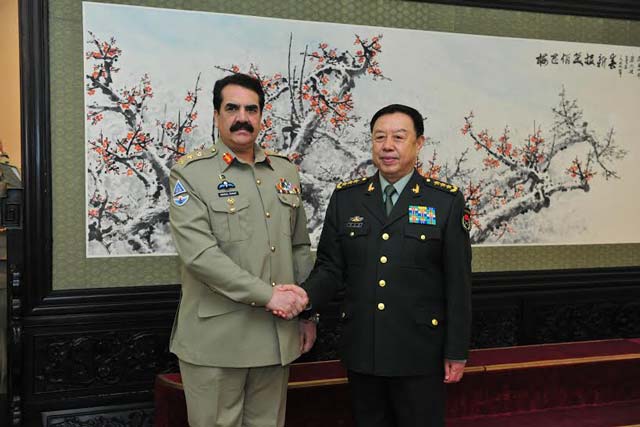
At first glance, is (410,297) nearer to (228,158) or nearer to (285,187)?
(285,187)

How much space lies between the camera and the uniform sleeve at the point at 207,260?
6.44ft

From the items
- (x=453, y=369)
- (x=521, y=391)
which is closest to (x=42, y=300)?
(x=453, y=369)

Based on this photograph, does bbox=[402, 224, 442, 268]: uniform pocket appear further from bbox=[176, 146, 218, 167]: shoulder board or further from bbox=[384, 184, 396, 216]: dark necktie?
bbox=[176, 146, 218, 167]: shoulder board

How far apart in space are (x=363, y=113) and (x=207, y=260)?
168 cm

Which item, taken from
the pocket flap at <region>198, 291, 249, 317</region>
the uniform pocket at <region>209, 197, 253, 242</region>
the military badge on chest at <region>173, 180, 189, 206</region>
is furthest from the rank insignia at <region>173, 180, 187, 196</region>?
the pocket flap at <region>198, 291, 249, 317</region>

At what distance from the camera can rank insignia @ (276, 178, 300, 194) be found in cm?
219

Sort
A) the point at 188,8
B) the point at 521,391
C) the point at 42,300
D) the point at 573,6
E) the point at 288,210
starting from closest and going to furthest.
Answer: the point at 288,210, the point at 42,300, the point at 188,8, the point at 521,391, the point at 573,6

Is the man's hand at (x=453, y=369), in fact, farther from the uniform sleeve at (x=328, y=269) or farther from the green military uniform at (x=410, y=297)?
the uniform sleeve at (x=328, y=269)

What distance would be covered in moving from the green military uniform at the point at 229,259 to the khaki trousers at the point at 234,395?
5 centimetres

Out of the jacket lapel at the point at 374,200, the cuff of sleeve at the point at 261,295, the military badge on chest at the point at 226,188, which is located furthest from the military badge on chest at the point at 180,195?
the jacket lapel at the point at 374,200

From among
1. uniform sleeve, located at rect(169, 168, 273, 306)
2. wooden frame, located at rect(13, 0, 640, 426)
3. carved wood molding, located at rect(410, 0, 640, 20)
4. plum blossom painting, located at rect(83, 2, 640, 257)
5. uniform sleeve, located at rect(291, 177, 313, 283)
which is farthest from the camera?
carved wood molding, located at rect(410, 0, 640, 20)

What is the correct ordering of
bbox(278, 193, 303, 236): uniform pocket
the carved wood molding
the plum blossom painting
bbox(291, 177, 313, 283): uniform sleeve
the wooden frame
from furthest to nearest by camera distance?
1. the carved wood molding
2. the plum blossom painting
3. the wooden frame
4. bbox(291, 177, 313, 283): uniform sleeve
5. bbox(278, 193, 303, 236): uniform pocket

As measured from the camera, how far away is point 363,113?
11.0 ft

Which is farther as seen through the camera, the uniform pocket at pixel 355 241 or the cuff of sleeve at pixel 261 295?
the uniform pocket at pixel 355 241
